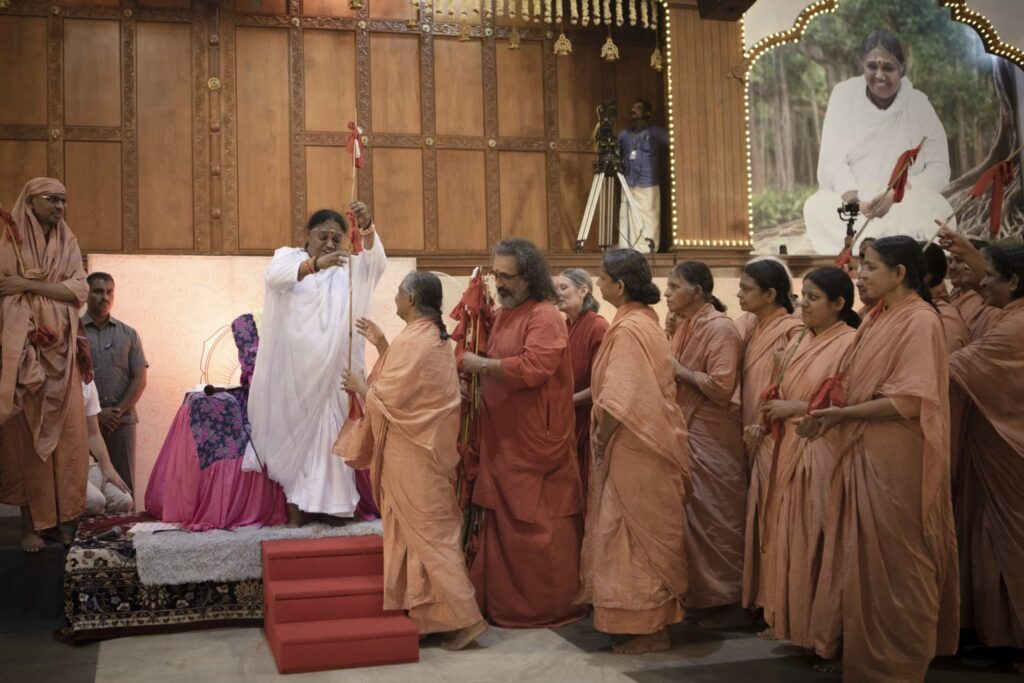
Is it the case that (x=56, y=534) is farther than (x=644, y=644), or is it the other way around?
(x=56, y=534)

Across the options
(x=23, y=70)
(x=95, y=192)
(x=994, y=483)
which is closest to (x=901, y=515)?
(x=994, y=483)

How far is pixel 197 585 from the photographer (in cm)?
495

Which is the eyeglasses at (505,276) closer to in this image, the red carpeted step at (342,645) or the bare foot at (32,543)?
the red carpeted step at (342,645)

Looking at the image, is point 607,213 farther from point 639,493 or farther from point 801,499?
point 801,499

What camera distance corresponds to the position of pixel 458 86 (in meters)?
9.52

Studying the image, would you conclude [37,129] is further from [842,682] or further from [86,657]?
[842,682]

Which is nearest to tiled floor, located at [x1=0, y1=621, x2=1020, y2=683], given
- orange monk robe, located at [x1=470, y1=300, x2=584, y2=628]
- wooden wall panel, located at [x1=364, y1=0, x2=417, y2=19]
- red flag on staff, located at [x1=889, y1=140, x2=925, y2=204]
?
orange monk robe, located at [x1=470, y1=300, x2=584, y2=628]

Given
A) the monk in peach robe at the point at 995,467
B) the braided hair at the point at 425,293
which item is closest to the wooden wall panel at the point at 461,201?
the braided hair at the point at 425,293

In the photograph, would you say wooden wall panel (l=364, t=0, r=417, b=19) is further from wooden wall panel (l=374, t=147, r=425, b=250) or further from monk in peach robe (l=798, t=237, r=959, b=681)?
monk in peach robe (l=798, t=237, r=959, b=681)

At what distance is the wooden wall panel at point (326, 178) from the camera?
9.13 meters

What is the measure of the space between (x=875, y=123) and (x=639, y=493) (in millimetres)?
6763

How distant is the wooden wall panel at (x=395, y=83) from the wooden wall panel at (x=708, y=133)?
2332mm

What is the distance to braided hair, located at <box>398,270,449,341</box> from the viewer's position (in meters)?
4.70

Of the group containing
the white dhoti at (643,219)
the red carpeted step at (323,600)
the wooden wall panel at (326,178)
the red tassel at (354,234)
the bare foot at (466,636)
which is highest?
the wooden wall panel at (326,178)
